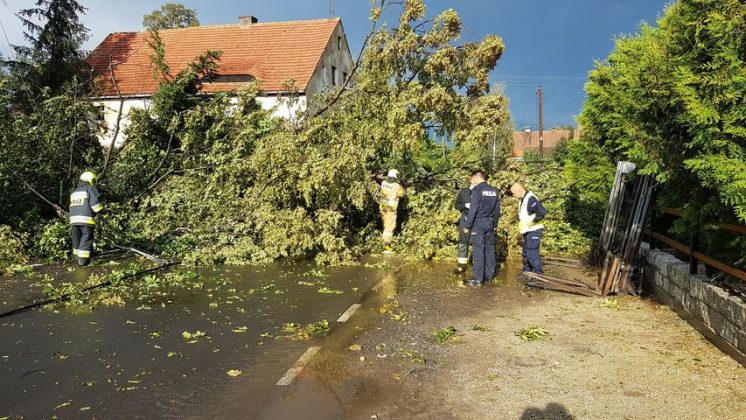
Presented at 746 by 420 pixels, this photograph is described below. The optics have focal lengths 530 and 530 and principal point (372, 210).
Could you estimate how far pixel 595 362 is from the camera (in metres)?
4.75

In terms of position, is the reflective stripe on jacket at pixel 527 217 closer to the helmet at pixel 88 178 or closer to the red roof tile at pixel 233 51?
the helmet at pixel 88 178

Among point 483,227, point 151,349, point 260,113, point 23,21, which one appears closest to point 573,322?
point 483,227

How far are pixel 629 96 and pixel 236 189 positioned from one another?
7530mm

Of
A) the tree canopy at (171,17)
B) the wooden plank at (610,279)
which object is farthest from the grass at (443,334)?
the tree canopy at (171,17)

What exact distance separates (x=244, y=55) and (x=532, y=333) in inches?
901

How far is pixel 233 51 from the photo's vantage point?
25734 mm

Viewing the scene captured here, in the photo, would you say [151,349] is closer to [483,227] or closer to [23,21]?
[483,227]

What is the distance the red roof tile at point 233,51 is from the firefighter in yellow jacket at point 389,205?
41.3ft

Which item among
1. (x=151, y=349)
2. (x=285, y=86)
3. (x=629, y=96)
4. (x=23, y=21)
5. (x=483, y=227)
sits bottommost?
(x=151, y=349)

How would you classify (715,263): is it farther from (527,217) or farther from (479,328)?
(527,217)

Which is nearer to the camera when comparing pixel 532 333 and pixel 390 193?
pixel 532 333

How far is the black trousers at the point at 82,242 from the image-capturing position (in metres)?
9.42

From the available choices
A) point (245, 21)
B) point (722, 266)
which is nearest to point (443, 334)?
point (722, 266)

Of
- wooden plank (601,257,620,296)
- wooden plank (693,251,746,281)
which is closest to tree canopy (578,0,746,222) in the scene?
wooden plank (693,251,746,281)
